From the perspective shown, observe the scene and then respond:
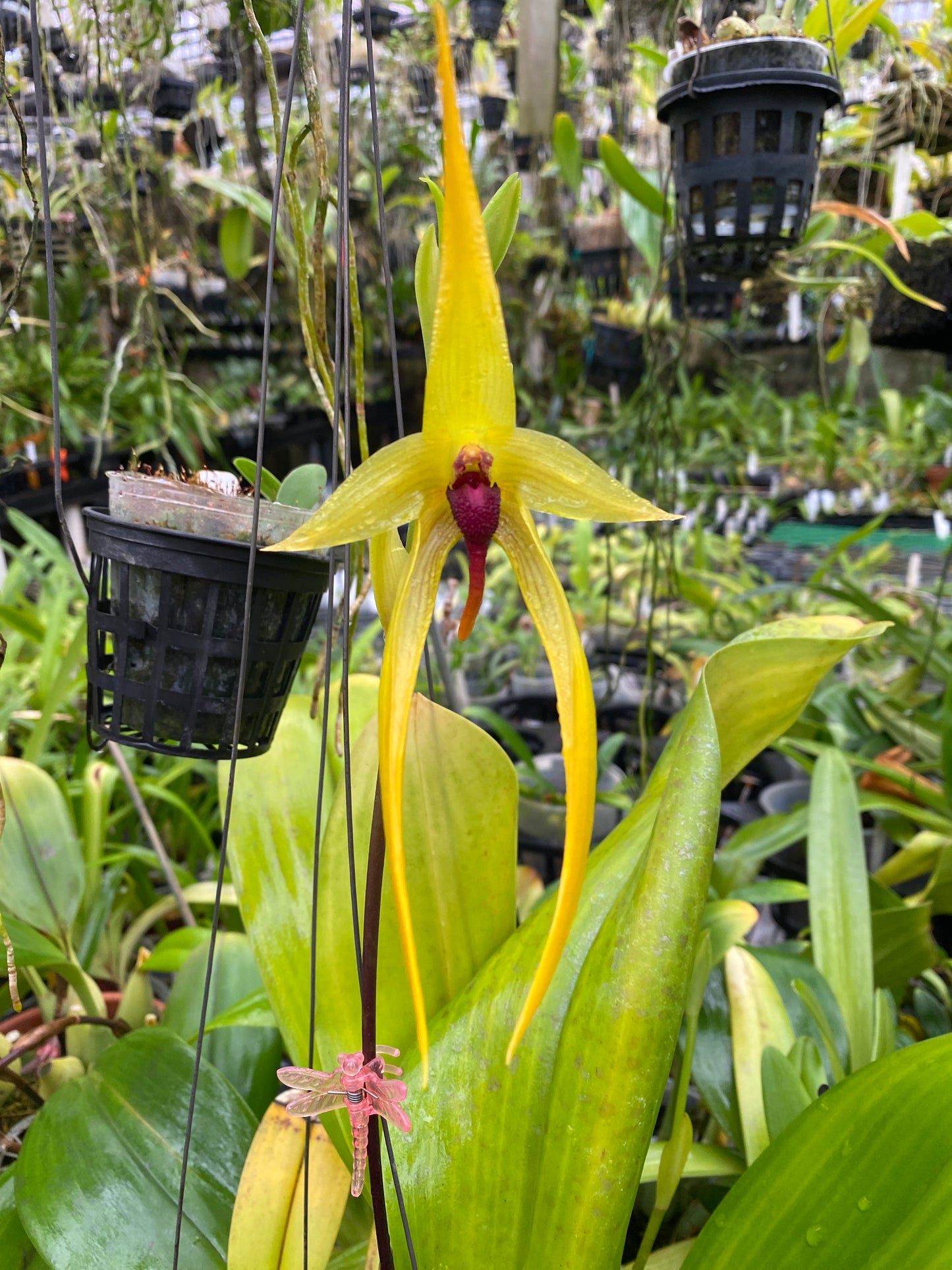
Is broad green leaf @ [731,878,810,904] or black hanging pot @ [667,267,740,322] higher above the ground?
black hanging pot @ [667,267,740,322]

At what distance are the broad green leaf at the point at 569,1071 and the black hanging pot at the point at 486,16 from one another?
2930mm

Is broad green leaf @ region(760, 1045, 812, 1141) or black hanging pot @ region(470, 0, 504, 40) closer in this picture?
broad green leaf @ region(760, 1045, 812, 1141)

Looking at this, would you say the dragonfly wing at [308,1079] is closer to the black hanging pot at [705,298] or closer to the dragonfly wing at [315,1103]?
the dragonfly wing at [315,1103]

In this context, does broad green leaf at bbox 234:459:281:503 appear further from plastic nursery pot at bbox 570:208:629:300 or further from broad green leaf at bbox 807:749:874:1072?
plastic nursery pot at bbox 570:208:629:300

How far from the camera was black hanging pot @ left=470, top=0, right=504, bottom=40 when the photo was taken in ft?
8.67

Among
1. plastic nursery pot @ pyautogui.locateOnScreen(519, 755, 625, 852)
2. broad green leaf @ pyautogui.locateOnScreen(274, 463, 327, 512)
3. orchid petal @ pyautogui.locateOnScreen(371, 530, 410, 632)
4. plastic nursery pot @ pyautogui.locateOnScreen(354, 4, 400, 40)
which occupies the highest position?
plastic nursery pot @ pyautogui.locateOnScreen(354, 4, 400, 40)

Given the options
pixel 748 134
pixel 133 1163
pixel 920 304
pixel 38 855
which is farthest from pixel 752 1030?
pixel 920 304

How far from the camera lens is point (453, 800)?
0.56 metres

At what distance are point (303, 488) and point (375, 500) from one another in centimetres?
28

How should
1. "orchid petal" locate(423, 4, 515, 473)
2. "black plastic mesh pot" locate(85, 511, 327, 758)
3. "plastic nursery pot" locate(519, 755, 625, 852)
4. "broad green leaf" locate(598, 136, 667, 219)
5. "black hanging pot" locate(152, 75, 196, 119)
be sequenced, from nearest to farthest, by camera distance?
"orchid petal" locate(423, 4, 515, 473)
"black plastic mesh pot" locate(85, 511, 327, 758)
"broad green leaf" locate(598, 136, 667, 219)
"plastic nursery pot" locate(519, 755, 625, 852)
"black hanging pot" locate(152, 75, 196, 119)

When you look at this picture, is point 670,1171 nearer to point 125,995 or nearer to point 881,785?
point 125,995

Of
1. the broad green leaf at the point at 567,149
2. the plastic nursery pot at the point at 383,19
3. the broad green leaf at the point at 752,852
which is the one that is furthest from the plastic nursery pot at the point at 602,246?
the broad green leaf at the point at 752,852

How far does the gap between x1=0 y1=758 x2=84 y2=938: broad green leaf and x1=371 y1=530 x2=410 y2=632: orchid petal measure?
0.59 meters

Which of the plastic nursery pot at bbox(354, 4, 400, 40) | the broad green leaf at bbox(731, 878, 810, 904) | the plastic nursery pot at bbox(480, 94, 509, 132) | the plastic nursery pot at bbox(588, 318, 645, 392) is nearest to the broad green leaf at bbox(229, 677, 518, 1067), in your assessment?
the broad green leaf at bbox(731, 878, 810, 904)
